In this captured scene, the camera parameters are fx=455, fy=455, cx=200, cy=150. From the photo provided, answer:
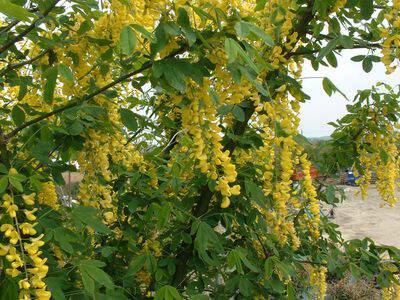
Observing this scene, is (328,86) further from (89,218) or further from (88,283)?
(88,283)

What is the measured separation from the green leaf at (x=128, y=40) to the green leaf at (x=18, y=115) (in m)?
0.85

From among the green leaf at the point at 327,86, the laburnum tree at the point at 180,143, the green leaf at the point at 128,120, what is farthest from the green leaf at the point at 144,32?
the green leaf at the point at 327,86

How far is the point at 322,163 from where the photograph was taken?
282 centimetres

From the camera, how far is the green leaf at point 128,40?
3.97 feet

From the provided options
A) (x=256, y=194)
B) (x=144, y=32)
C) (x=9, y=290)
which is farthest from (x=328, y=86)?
(x=9, y=290)

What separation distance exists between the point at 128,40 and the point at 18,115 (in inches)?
34.4

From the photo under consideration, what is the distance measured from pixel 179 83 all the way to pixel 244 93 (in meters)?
0.33

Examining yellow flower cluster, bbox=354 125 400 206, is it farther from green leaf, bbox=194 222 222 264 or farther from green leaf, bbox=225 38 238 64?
green leaf, bbox=225 38 238 64

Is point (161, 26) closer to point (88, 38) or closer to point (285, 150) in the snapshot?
point (88, 38)

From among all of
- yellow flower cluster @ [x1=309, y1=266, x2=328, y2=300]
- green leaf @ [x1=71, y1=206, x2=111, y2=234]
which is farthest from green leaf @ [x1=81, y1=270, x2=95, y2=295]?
yellow flower cluster @ [x1=309, y1=266, x2=328, y2=300]

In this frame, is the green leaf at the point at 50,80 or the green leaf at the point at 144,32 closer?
the green leaf at the point at 144,32

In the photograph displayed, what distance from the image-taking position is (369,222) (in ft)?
36.4

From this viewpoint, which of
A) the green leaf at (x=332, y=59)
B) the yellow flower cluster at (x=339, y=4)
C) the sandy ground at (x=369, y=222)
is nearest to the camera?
the yellow flower cluster at (x=339, y=4)

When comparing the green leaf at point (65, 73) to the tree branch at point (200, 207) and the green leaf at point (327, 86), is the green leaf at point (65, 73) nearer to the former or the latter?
the tree branch at point (200, 207)
